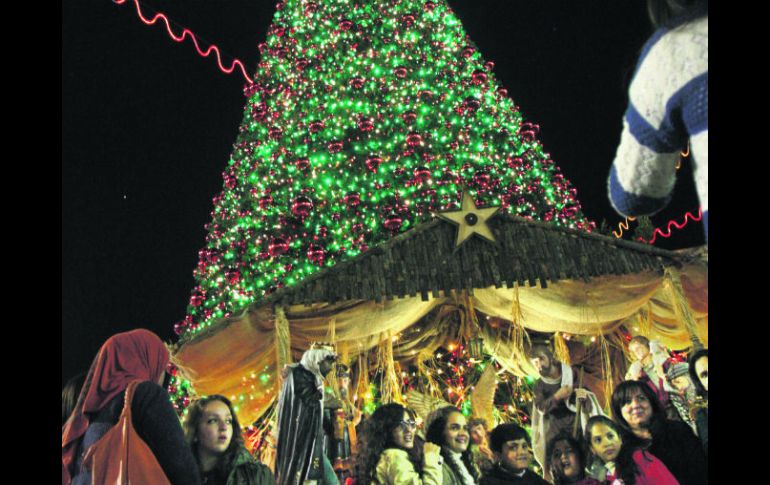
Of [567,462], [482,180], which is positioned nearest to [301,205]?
[482,180]

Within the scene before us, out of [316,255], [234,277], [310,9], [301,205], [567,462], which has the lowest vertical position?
[567,462]

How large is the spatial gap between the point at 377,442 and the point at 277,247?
3539 mm

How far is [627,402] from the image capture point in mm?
4797

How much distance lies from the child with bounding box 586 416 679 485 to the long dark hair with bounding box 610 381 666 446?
12 cm

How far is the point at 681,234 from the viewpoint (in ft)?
51.4

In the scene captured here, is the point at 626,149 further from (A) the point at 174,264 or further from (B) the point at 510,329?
(A) the point at 174,264

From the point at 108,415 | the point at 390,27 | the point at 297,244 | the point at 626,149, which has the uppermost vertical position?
the point at 390,27

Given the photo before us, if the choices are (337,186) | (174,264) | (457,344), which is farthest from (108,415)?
(174,264)

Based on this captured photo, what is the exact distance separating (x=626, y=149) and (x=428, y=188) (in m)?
6.91

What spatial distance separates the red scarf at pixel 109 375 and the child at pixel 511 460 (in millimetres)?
2727

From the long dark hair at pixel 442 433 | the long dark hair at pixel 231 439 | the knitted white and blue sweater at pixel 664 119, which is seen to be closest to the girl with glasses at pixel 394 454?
the long dark hair at pixel 442 433

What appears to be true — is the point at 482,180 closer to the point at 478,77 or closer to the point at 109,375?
the point at 478,77

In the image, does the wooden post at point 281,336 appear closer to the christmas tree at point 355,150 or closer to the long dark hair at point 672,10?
the christmas tree at point 355,150

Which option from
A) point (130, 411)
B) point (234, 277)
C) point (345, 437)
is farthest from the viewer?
point (234, 277)
